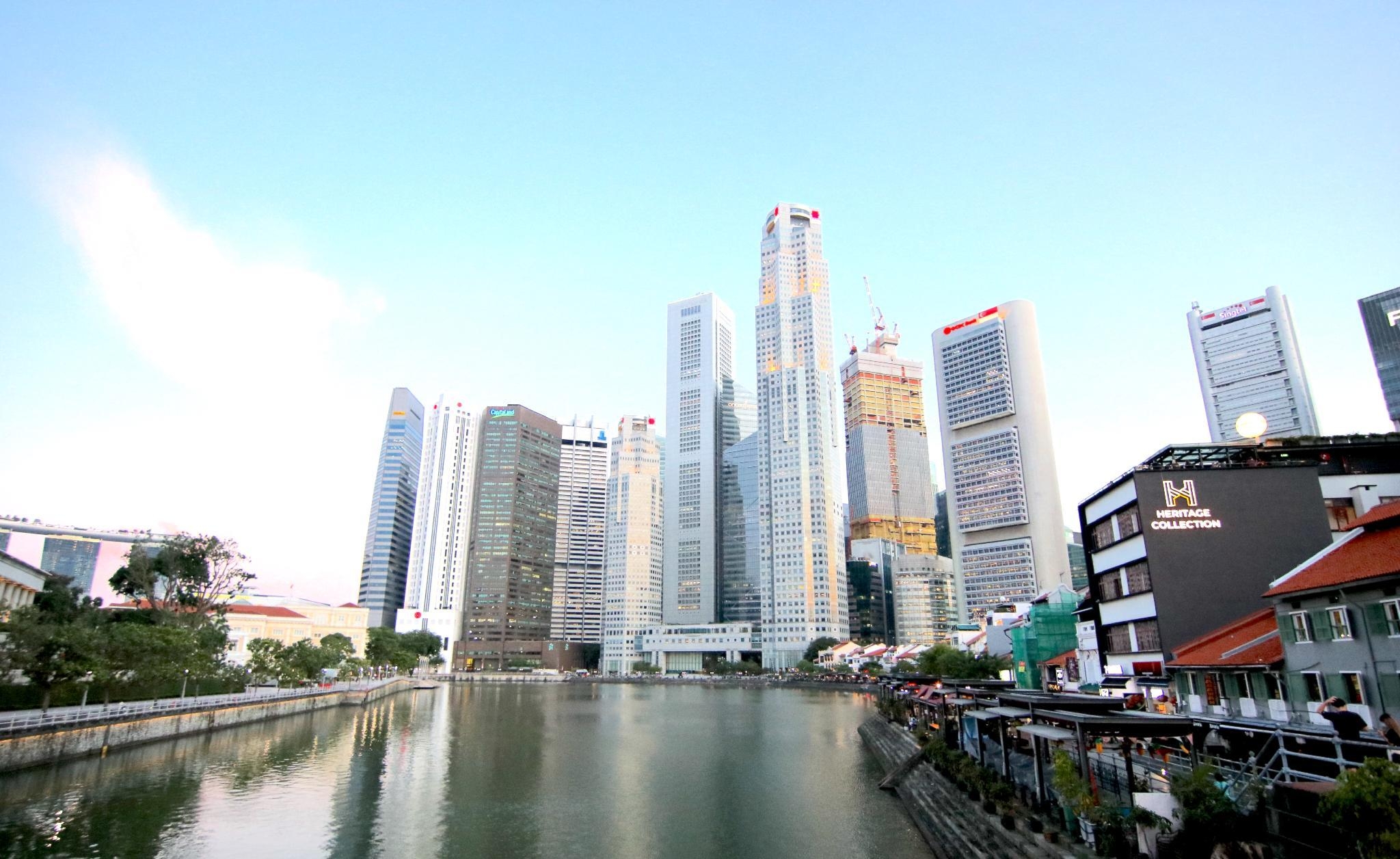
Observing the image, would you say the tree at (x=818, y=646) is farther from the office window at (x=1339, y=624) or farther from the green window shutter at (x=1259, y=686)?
the office window at (x=1339, y=624)

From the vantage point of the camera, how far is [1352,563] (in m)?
23.3

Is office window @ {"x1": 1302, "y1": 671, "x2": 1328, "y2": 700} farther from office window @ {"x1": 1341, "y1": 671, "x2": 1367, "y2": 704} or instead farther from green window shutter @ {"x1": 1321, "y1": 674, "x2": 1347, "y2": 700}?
Result: office window @ {"x1": 1341, "y1": 671, "x2": 1367, "y2": 704}

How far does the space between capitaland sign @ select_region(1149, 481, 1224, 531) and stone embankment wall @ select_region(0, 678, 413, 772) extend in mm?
59954

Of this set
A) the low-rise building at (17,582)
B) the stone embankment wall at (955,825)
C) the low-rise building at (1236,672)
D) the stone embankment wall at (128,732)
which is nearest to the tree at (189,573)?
the low-rise building at (17,582)

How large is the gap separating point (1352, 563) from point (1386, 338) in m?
170

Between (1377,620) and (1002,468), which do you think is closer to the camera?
(1377,620)

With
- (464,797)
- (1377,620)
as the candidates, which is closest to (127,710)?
(464,797)

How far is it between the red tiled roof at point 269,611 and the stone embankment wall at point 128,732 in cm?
5487

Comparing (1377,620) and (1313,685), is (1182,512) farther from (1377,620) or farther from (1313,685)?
(1377,620)

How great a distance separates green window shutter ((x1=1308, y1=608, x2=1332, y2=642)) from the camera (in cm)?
2412

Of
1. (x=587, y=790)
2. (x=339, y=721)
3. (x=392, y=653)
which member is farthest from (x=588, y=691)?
(x=587, y=790)

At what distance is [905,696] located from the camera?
5197cm

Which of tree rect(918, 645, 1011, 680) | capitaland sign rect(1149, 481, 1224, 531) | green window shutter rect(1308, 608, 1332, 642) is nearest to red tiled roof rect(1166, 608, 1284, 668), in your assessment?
green window shutter rect(1308, 608, 1332, 642)

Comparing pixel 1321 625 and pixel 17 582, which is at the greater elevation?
pixel 17 582
